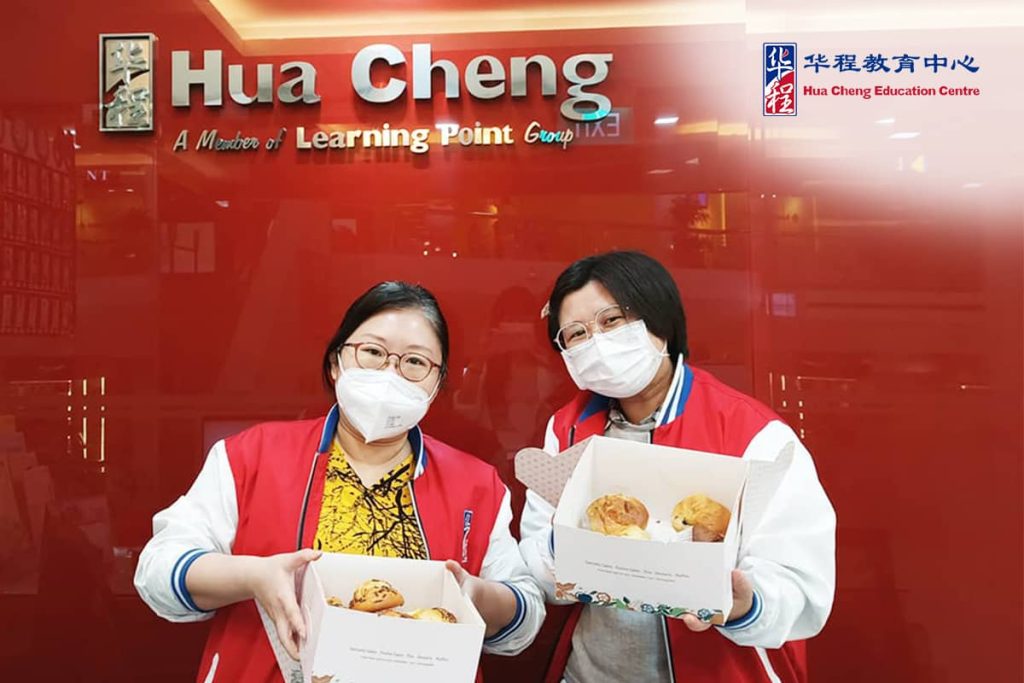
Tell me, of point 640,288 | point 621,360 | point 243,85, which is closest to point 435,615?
point 621,360

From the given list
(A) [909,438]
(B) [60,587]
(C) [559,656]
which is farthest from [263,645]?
(A) [909,438]

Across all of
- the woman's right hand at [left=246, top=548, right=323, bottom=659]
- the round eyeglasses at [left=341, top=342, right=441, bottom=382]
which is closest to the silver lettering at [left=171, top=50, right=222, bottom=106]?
the round eyeglasses at [left=341, top=342, right=441, bottom=382]

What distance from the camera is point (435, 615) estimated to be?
1303 mm

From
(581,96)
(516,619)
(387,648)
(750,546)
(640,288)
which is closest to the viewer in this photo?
(387,648)

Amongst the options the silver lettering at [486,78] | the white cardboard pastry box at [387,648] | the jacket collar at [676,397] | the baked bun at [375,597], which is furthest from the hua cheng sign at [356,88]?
the white cardboard pastry box at [387,648]

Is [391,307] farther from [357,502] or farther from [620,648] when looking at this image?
[620,648]

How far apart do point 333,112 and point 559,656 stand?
1855mm

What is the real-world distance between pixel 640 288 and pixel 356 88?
1.28 m

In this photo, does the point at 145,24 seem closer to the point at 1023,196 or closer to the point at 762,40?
the point at 762,40

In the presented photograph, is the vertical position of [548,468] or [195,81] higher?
[195,81]

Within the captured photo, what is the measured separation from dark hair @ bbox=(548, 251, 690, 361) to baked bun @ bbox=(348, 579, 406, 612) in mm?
825

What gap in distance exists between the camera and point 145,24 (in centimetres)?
240

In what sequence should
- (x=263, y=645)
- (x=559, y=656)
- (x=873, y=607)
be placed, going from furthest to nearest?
(x=873, y=607)
(x=559, y=656)
(x=263, y=645)

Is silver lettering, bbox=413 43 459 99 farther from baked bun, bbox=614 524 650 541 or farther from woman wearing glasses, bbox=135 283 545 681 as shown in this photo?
baked bun, bbox=614 524 650 541
